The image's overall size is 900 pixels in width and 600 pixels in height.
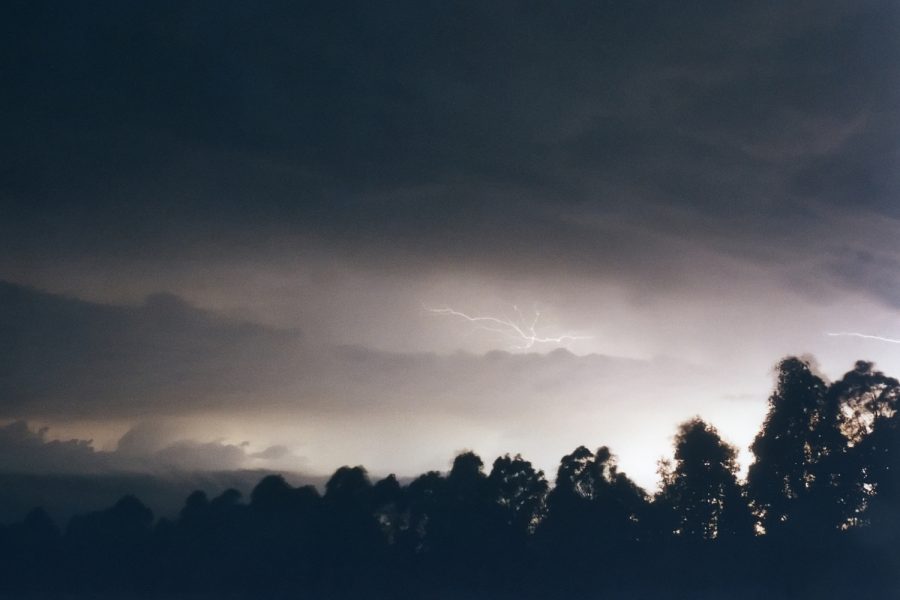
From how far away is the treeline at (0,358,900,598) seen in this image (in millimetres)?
77250

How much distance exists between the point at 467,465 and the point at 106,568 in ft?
168

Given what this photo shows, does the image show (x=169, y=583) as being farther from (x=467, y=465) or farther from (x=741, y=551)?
(x=741, y=551)

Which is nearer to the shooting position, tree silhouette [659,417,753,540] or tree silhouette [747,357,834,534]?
tree silhouette [747,357,834,534]

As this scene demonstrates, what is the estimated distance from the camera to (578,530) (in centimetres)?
8850

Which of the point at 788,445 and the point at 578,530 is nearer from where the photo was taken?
the point at 788,445

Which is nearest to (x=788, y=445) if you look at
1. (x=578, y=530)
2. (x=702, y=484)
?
(x=702, y=484)

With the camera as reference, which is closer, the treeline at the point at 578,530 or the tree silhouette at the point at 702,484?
the treeline at the point at 578,530

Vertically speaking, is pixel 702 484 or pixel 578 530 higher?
pixel 702 484

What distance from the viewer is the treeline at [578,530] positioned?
7725 centimetres

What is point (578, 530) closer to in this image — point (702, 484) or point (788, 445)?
point (702, 484)

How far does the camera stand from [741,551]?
82.4 metres

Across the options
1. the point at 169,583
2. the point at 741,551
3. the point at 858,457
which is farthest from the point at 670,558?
the point at 169,583

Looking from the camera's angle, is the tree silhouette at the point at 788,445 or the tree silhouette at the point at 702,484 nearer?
the tree silhouette at the point at 788,445

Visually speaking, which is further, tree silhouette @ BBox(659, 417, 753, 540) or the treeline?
tree silhouette @ BBox(659, 417, 753, 540)
